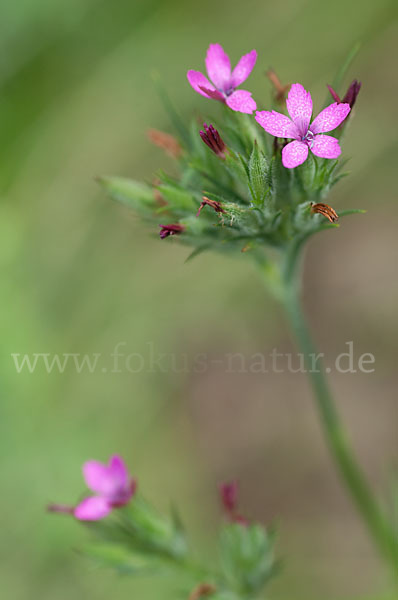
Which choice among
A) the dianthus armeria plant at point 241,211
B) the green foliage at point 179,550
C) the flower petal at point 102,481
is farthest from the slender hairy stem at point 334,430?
the flower petal at point 102,481

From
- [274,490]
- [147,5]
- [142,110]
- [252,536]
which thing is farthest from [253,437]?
[147,5]

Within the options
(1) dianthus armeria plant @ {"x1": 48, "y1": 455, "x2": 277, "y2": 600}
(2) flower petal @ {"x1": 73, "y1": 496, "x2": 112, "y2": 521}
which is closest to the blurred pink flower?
(1) dianthus armeria plant @ {"x1": 48, "y1": 455, "x2": 277, "y2": 600}

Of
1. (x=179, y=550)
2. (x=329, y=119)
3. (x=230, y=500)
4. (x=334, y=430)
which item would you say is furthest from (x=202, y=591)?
(x=329, y=119)

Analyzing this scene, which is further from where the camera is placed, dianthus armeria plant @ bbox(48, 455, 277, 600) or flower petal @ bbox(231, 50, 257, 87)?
dianthus armeria plant @ bbox(48, 455, 277, 600)

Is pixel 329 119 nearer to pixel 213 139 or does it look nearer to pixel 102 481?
pixel 213 139

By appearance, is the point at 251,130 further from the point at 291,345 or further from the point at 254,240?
the point at 291,345

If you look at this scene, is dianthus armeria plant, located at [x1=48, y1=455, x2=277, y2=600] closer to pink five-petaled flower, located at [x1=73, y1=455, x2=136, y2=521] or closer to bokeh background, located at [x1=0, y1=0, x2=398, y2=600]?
pink five-petaled flower, located at [x1=73, y1=455, x2=136, y2=521]

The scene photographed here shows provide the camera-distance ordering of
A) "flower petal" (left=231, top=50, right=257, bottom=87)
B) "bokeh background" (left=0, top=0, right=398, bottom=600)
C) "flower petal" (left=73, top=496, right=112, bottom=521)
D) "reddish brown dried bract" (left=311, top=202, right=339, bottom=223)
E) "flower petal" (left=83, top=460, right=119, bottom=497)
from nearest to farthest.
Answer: "reddish brown dried bract" (left=311, top=202, right=339, bottom=223)
"flower petal" (left=231, top=50, right=257, bottom=87)
"flower petal" (left=73, top=496, right=112, bottom=521)
"flower petal" (left=83, top=460, right=119, bottom=497)
"bokeh background" (left=0, top=0, right=398, bottom=600)
